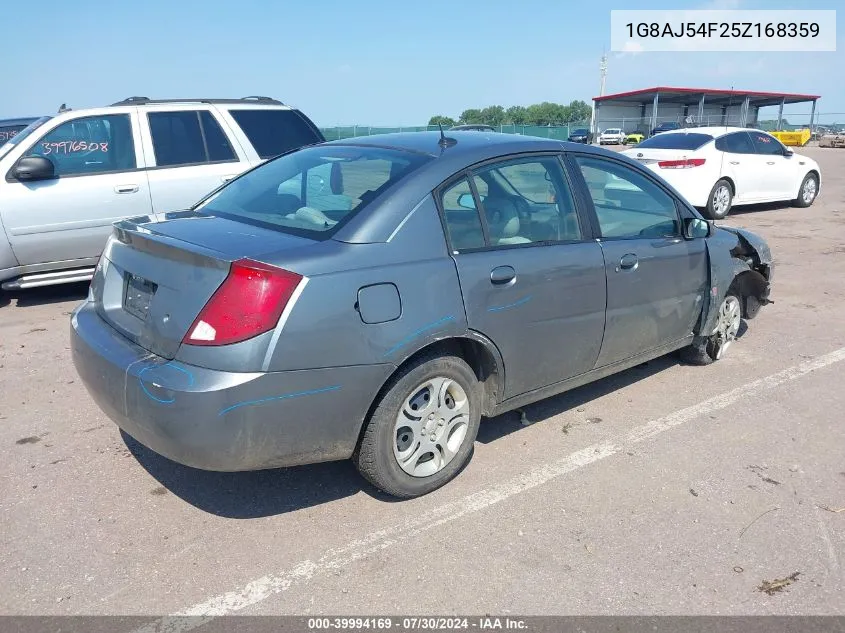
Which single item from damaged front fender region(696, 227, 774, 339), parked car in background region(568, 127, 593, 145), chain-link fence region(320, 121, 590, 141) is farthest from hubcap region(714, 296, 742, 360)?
parked car in background region(568, 127, 593, 145)

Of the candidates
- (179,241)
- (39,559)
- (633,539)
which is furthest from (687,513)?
(39,559)

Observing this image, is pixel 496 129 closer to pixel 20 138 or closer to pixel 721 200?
pixel 721 200

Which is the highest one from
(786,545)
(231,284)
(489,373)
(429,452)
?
(231,284)

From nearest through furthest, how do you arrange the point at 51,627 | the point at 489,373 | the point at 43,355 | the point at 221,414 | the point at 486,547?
the point at 51,627, the point at 221,414, the point at 486,547, the point at 489,373, the point at 43,355

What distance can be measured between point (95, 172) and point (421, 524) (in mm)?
5357

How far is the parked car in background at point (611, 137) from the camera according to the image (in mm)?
50000

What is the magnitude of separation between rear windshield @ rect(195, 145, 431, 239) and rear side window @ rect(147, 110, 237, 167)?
11.3ft

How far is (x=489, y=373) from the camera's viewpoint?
3.60 meters

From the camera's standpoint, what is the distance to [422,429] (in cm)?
333

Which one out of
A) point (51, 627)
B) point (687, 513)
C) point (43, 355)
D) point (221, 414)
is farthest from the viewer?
point (43, 355)

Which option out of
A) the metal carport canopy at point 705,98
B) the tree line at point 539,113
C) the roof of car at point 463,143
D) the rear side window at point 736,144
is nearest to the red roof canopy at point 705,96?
the metal carport canopy at point 705,98

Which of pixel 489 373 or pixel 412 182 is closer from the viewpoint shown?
pixel 412 182

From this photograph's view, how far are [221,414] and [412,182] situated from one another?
137 centimetres

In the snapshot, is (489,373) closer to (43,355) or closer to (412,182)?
(412,182)
